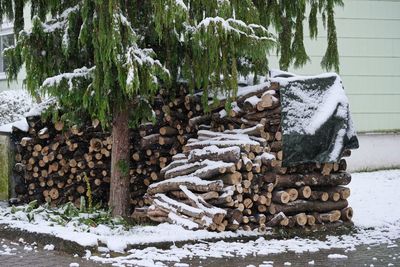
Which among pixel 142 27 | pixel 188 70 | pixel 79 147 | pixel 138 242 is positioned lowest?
pixel 138 242

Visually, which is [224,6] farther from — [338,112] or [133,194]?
[133,194]

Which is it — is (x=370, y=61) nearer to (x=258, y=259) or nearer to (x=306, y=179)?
(x=306, y=179)

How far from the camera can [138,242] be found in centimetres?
758

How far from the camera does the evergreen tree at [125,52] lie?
8047 millimetres

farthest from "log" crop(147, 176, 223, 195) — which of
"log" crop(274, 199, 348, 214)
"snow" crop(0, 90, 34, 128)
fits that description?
"snow" crop(0, 90, 34, 128)

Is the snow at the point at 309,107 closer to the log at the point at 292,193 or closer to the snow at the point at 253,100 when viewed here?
the snow at the point at 253,100

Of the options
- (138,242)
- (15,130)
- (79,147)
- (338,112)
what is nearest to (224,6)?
(338,112)

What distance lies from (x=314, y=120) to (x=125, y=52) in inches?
112

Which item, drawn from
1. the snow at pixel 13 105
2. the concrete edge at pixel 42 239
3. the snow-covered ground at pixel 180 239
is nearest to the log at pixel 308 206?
the snow-covered ground at pixel 180 239

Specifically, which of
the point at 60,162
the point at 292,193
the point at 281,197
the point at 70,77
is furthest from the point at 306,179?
the point at 60,162

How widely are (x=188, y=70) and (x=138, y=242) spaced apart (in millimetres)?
2529

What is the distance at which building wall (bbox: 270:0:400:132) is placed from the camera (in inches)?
591

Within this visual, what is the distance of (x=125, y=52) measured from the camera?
322 inches

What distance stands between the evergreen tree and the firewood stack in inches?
22.0
